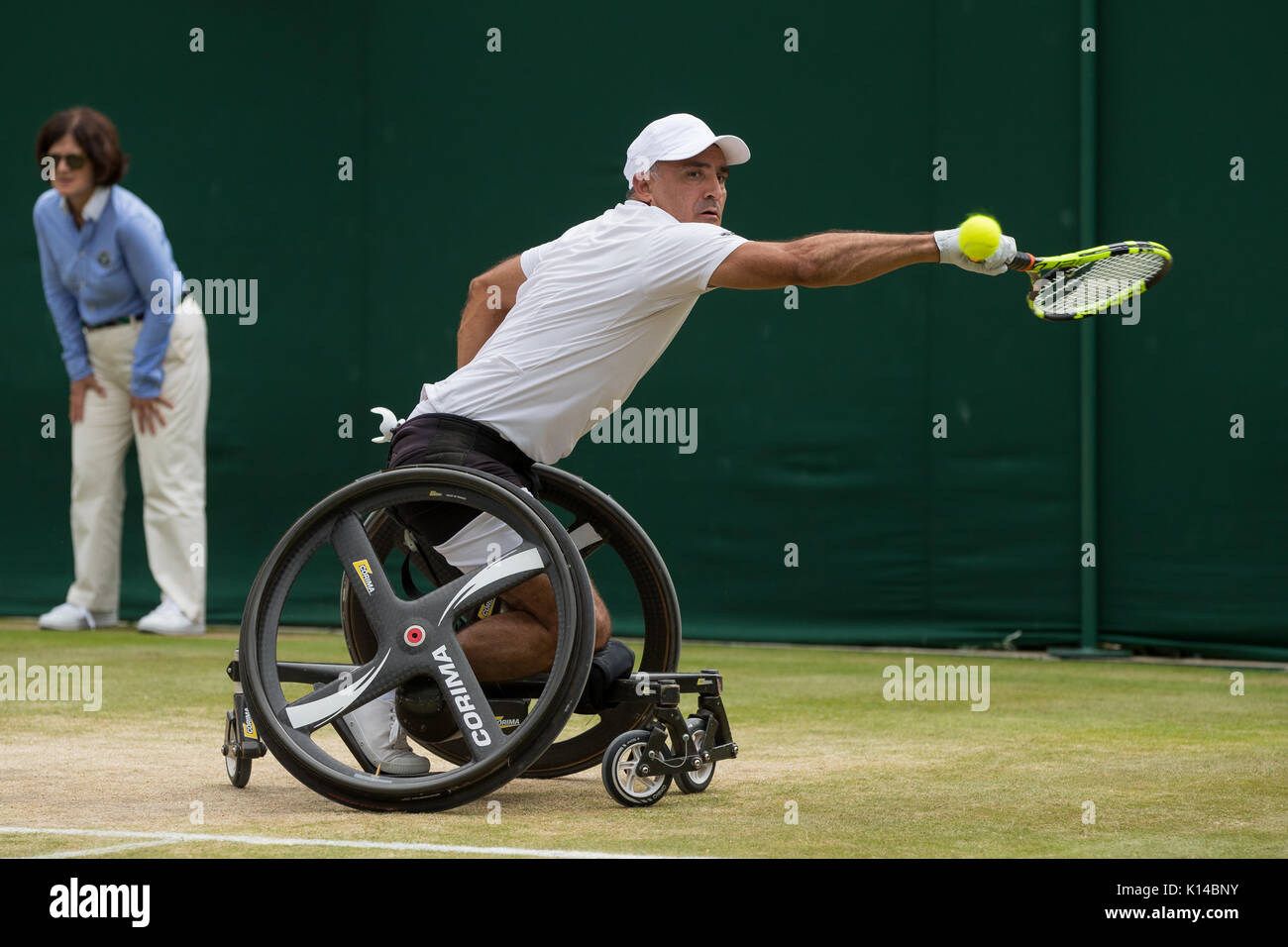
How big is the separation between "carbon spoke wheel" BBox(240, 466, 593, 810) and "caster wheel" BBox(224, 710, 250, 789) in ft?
0.87

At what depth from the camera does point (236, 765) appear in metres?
4.04

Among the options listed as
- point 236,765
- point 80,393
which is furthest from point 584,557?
point 80,393

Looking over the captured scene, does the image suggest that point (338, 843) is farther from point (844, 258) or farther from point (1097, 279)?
point (1097, 279)

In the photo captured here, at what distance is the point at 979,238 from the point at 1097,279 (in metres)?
0.62

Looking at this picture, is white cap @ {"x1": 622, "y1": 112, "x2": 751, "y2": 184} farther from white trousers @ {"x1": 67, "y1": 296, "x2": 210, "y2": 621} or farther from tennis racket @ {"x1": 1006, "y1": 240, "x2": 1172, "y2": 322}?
white trousers @ {"x1": 67, "y1": 296, "x2": 210, "y2": 621}

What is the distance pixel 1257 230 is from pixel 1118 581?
142cm

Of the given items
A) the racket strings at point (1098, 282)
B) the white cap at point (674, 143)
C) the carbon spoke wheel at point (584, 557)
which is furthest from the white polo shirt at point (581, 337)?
the racket strings at point (1098, 282)

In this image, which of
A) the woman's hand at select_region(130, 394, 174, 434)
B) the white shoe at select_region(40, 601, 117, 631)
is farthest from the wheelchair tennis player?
the white shoe at select_region(40, 601, 117, 631)

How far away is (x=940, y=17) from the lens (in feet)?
25.2

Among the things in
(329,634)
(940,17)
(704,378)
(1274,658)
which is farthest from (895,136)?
(329,634)

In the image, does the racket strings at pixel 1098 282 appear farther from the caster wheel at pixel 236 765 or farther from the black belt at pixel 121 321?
the black belt at pixel 121 321

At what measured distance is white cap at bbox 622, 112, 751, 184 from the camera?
13.3ft

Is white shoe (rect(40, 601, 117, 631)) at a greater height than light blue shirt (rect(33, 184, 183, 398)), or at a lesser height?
lesser

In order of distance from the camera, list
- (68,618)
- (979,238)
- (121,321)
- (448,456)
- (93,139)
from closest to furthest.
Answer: (979,238) < (448,456) < (93,139) < (121,321) < (68,618)
